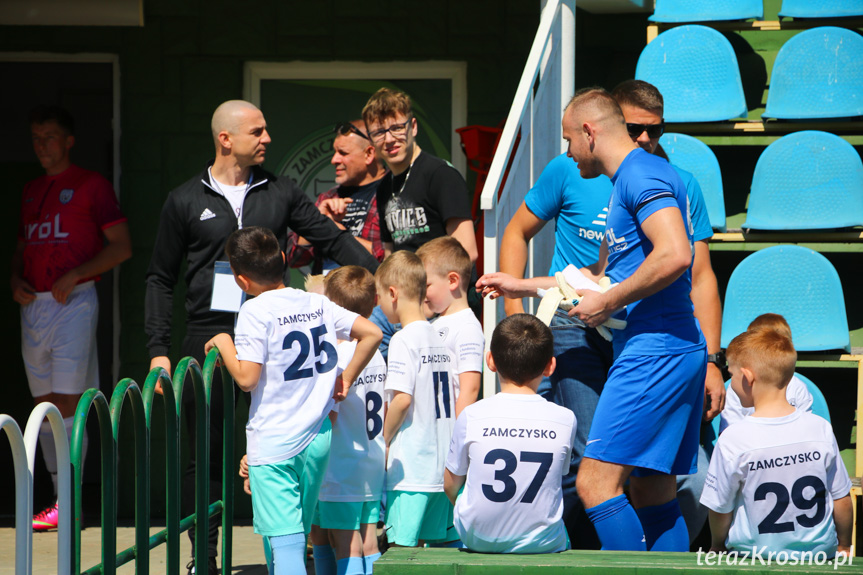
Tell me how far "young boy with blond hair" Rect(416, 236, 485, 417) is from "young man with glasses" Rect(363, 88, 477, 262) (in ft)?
1.20

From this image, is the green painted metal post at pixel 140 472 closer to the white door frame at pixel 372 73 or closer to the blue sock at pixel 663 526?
the blue sock at pixel 663 526

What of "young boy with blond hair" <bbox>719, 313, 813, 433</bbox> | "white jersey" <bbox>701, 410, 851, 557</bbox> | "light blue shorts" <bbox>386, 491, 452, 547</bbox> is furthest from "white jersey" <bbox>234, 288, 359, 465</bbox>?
"young boy with blond hair" <bbox>719, 313, 813, 433</bbox>

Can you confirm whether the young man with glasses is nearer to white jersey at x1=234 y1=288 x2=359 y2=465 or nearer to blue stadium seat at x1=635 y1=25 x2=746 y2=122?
white jersey at x1=234 y1=288 x2=359 y2=465

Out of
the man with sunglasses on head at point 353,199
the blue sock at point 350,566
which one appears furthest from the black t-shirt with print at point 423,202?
the blue sock at point 350,566

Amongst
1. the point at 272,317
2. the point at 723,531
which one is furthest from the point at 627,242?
the point at 272,317

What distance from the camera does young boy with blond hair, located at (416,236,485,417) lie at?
415 centimetres

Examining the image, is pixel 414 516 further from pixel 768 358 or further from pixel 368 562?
pixel 768 358

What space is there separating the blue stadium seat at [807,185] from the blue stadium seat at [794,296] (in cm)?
30

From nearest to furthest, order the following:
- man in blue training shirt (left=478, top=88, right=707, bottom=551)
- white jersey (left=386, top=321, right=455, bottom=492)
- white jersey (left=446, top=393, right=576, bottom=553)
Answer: white jersey (left=446, top=393, right=576, bottom=553), man in blue training shirt (left=478, top=88, right=707, bottom=551), white jersey (left=386, top=321, right=455, bottom=492)

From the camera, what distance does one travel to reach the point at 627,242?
11.5 feet

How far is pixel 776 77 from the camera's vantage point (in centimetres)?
590

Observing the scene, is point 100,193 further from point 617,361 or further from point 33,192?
point 617,361

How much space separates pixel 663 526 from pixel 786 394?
82 centimetres

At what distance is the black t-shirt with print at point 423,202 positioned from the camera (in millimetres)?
4707
